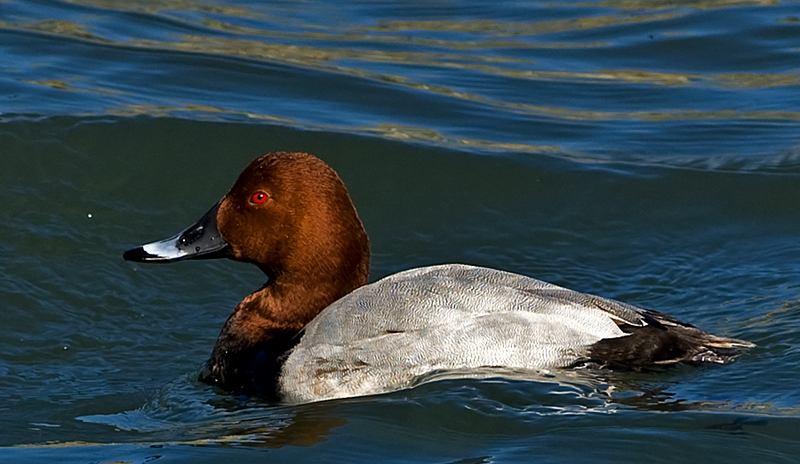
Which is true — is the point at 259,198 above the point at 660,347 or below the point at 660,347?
above

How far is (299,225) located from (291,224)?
0.04 m

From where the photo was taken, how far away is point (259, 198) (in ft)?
21.1

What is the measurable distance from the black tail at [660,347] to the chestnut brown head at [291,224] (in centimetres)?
119

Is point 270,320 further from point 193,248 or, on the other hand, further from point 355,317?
point 355,317

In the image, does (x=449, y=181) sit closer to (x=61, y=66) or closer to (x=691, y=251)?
(x=691, y=251)

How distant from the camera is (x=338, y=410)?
5719 mm

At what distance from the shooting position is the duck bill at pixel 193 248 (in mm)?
6559

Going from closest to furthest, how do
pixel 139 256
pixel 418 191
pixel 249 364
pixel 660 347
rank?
pixel 660 347
pixel 249 364
pixel 139 256
pixel 418 191

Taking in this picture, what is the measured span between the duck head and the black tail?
1.18 metres

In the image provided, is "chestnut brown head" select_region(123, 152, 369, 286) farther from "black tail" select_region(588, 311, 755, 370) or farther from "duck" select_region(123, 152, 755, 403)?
"black tail" select_region(588, 311, 755, 370)

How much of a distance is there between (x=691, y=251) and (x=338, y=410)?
3.23 metres

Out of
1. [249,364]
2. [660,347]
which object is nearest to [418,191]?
[249,364]

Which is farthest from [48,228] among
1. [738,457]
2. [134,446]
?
[738,457]

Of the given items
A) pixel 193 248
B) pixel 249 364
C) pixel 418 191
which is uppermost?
pixel 418 191
